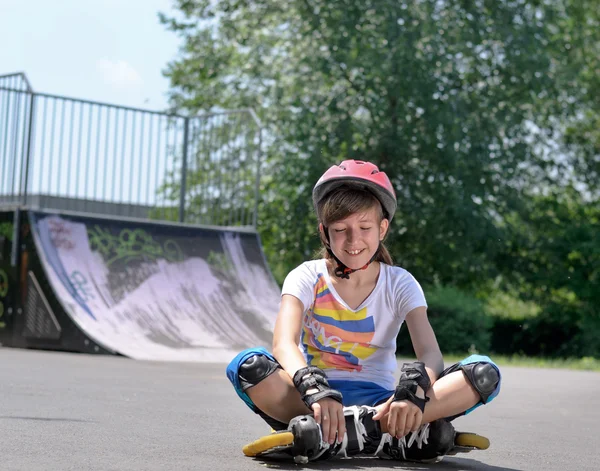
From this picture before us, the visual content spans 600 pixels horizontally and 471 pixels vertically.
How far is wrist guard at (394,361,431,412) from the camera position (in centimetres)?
335

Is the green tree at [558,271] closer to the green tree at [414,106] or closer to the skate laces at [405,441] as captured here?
the green tree at [414,106]

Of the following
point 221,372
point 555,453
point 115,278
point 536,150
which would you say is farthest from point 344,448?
point 536,150

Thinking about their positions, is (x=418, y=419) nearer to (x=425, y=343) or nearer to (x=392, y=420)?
(x=392, y=420)

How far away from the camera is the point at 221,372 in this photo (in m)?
9.22

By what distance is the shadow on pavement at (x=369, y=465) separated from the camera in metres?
3.46

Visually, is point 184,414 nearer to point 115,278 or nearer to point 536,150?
point 115,278

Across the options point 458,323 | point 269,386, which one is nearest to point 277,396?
point 269,386

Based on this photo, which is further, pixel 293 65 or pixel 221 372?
pixel 293 65

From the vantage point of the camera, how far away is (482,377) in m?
3.58

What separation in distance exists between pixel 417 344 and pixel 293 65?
16.1 m

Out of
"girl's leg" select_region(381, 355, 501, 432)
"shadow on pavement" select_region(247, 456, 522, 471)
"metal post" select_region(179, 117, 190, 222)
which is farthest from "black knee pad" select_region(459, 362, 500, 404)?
"metal post" select_region(179, 117, 190, 222)

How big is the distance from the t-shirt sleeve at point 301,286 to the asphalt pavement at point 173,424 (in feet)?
2.00

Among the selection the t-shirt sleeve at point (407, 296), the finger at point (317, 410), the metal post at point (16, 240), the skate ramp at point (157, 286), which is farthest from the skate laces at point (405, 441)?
the metal post at point (16, 240)

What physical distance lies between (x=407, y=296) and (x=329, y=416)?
725 millimetres
